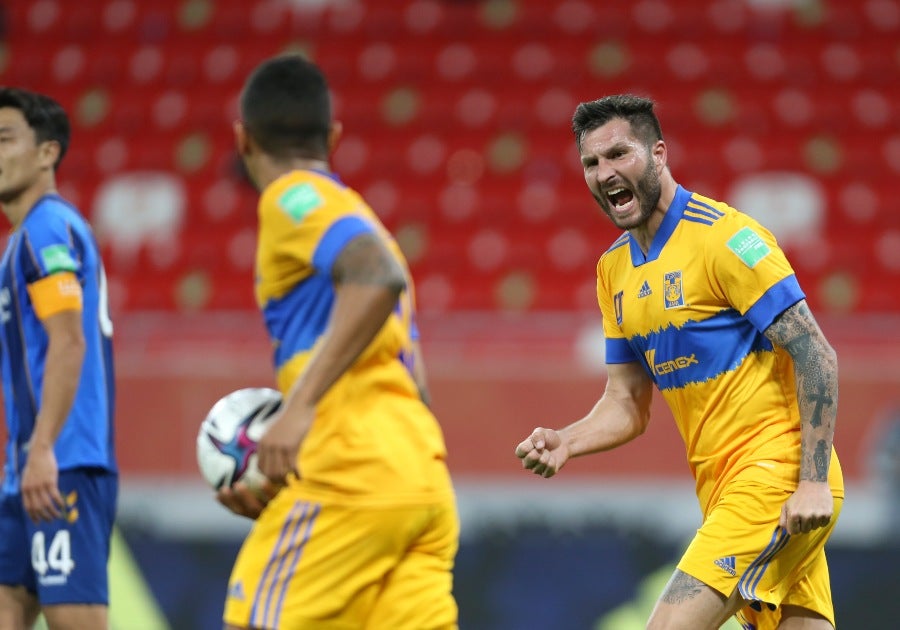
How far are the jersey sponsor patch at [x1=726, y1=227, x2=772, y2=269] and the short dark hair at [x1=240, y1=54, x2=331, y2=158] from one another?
1.25m

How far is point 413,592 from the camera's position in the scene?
334 cm

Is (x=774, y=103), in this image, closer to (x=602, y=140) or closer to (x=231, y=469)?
(x=602, y=140)

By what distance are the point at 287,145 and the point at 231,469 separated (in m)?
0.84

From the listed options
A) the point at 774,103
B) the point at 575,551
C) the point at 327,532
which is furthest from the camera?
the point at 774,103

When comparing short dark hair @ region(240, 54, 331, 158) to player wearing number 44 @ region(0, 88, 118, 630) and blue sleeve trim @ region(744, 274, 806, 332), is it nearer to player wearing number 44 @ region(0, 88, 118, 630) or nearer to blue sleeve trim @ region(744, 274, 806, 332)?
player wearing number 44 @ region(0, 88, 118, 630)

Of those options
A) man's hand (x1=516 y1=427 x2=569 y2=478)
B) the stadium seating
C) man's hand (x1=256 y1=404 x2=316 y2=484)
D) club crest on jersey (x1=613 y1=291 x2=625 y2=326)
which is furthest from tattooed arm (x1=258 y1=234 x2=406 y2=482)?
the stadium seating

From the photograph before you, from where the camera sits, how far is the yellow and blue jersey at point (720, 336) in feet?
12.5

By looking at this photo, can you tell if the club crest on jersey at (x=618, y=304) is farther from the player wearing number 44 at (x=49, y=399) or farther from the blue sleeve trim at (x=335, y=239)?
the player wearing number 44 at (x=49, y=399)

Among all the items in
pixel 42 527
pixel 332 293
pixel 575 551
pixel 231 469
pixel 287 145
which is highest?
pixel 287 145

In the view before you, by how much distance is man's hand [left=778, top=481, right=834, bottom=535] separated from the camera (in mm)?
3662

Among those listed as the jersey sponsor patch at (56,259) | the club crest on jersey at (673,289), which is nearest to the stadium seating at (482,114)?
→ the jersey sponsor patch at (56,259)

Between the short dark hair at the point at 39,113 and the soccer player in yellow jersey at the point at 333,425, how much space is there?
59.1 inches

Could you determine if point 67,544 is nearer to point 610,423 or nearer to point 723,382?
point 610,423

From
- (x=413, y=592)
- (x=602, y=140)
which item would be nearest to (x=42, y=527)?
(x=413, y=592)
